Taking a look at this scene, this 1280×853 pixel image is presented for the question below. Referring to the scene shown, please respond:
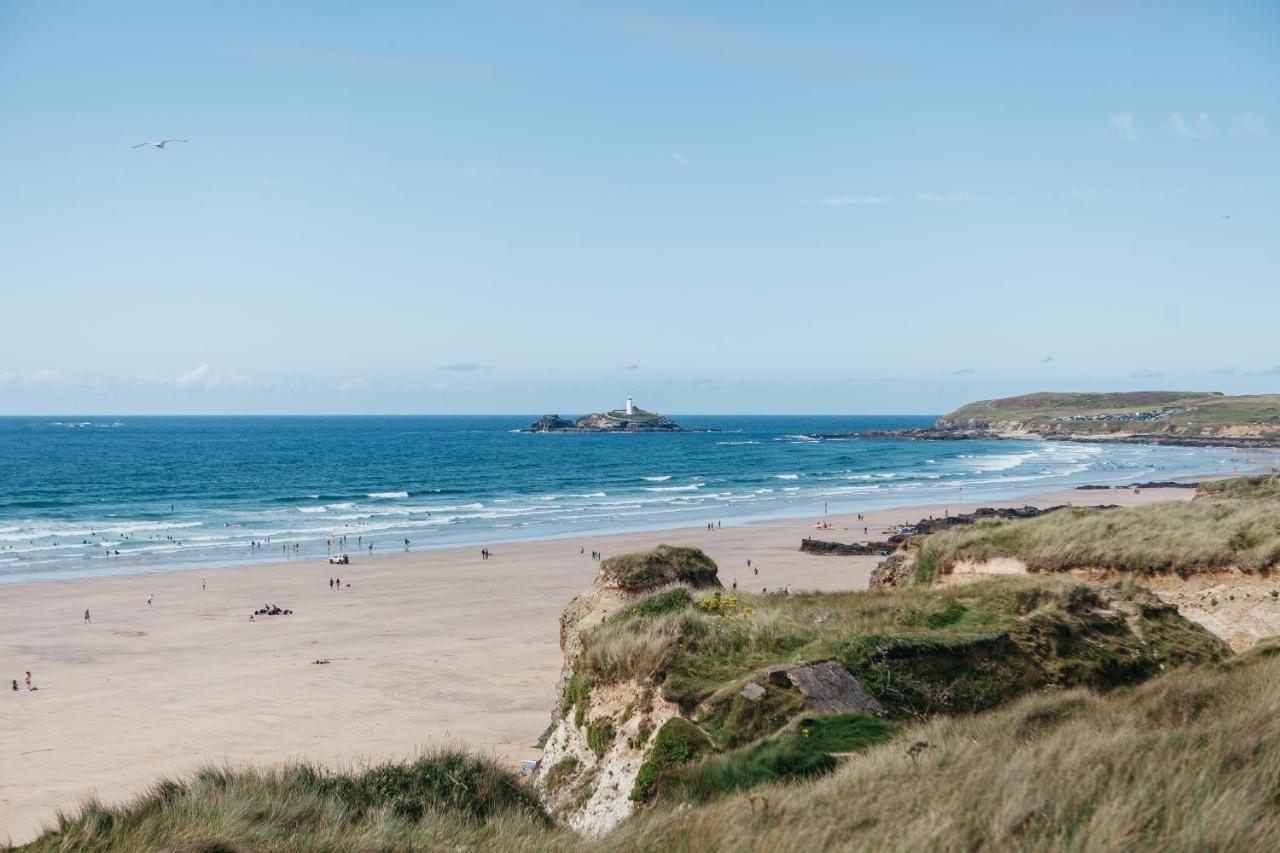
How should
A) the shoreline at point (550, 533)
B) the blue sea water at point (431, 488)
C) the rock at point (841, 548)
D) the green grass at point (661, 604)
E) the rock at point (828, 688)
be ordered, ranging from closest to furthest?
1. the rock at point (828, 688)
2. the green grass at point (661, 604)
3. the shoreline at point (550, 533)
4. the rock at point (841, 548)
5. the blue sea water at point (431, 488)

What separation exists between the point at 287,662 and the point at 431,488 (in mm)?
69356

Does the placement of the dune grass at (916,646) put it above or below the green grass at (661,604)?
below

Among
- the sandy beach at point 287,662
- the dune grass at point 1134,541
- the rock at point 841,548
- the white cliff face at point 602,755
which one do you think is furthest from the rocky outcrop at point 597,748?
the rock at point 841,548

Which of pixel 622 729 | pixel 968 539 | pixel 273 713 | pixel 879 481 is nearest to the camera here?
pixel 622 729

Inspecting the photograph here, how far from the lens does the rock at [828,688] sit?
10.9 metres

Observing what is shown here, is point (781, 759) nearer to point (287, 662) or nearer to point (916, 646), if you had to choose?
point (916, 646)

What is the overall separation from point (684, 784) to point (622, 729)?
7.94 feet

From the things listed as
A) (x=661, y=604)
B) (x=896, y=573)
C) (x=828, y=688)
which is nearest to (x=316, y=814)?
(x=828, y=688)

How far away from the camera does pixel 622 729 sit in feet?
38.4

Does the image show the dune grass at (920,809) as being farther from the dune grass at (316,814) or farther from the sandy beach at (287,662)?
the sandy beach at (287,662)

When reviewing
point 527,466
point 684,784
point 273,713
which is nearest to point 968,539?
point 684,784

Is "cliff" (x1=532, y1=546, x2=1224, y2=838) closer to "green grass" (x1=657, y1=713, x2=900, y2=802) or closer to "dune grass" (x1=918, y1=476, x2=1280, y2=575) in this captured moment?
"green grass" (x1=657, y1=713, x2=900, y2=802)

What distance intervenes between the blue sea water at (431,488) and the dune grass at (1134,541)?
46940 mm

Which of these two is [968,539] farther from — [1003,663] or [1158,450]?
[1158,450]
